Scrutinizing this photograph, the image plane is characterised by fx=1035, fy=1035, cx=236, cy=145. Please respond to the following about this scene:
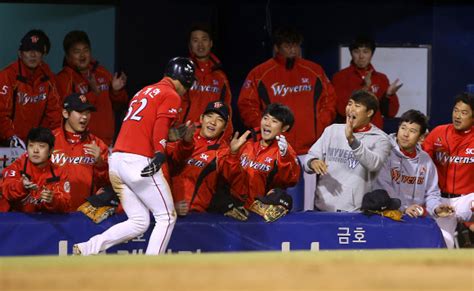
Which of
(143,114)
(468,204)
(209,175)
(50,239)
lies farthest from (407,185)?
(50,239)

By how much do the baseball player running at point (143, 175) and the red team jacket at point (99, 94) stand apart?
1.79 meters

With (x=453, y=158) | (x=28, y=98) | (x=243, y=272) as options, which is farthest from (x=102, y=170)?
(x=243, y=272)

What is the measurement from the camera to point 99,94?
7859 millimetres

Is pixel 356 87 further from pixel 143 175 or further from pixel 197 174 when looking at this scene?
pixel 143 175

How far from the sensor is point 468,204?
6727mm

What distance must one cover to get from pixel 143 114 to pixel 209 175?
0.72 metres

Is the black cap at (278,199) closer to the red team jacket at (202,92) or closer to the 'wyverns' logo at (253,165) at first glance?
the 'wyverns' logo at (253,165)

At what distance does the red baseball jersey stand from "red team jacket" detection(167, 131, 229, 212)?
1.53ft

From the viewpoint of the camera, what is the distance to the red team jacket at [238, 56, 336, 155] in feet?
25.2

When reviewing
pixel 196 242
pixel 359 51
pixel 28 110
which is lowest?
pixel 196 242

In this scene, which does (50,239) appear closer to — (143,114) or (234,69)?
A: (143,114)

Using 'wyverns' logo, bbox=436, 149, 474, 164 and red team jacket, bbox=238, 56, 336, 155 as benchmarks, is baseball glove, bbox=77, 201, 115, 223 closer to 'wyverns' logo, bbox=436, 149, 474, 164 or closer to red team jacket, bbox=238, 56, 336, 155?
red team jacket, bbox=238, 56, 336, 155

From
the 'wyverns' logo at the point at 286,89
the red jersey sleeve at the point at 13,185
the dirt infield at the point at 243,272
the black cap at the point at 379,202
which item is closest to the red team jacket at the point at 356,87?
the 'wyverns' logo at the point at 286,89

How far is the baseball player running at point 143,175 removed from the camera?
19.3 ft
